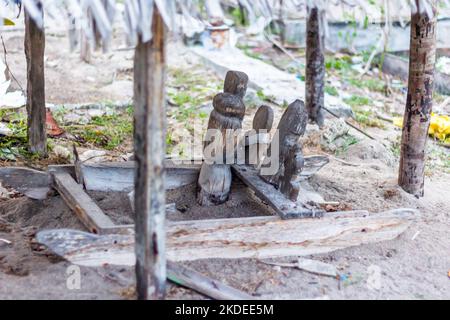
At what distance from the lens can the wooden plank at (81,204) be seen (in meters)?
4.10

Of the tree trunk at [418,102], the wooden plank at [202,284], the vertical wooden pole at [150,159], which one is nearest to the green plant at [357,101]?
the tree trunk at [418,102]

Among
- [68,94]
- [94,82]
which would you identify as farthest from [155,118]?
[94,82]

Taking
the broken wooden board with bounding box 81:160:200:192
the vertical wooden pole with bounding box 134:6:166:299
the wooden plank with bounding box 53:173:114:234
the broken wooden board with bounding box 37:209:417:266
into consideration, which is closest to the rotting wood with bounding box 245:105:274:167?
the broken wooden board with bounding box 81:160:200:192

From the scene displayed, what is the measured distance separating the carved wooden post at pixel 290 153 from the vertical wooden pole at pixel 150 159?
1.36m

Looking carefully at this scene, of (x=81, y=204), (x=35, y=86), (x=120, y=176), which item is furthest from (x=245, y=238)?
(x=35, y=86)

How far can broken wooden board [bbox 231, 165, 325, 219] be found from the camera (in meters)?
4.34

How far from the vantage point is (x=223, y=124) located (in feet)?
15.2

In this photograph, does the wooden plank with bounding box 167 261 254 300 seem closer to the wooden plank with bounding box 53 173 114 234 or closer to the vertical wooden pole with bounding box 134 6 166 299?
the vertical wooden pole with bounding box 134 6 166 299

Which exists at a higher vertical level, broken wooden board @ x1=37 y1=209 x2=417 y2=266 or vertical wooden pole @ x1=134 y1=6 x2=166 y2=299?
vertical wooden pole @ x1=134 y1=6 x2=166 y2=299

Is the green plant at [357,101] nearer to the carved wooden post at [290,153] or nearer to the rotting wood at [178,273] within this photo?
the carved wooden post at [290,153]

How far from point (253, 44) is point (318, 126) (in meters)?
4.88

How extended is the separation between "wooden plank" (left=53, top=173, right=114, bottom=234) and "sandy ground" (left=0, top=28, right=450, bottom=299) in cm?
14

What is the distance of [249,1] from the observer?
3.55 metres
